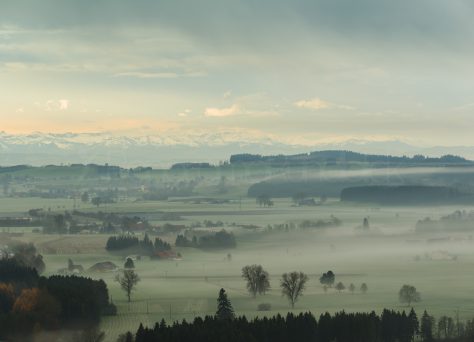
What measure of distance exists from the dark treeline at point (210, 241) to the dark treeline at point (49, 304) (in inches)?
1681

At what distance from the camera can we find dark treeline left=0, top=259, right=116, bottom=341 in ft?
208

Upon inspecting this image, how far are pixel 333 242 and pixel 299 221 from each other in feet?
102

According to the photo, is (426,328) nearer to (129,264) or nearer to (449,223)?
(129,264)

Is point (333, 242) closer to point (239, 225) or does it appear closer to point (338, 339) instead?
point (239, 225)

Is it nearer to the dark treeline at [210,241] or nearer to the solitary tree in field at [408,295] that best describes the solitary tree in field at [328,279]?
the solitary tree in field at [408,295]

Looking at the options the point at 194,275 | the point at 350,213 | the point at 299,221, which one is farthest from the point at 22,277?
the point at 350,213

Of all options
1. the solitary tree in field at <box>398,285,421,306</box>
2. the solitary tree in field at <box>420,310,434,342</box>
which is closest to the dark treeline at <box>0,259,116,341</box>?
the solitary tree in field at <box>420,310,434,342</box>

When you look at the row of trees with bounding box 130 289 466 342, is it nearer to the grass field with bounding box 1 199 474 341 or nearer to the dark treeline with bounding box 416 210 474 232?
the grass field with bounding box 1 199 474 341

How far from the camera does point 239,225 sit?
5974 inches

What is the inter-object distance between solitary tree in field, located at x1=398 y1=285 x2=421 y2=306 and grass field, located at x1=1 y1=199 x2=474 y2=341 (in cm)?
54

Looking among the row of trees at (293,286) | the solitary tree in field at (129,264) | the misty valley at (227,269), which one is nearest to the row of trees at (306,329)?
the misty valley at (227,269)

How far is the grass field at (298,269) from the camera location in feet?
241

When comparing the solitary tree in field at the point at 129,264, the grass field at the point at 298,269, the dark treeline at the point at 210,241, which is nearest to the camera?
the grass field at the point at 298,269

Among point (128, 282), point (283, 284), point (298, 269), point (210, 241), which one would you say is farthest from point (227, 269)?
point (210, 241)
